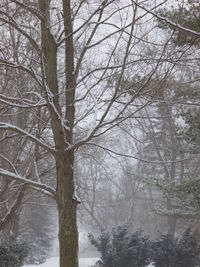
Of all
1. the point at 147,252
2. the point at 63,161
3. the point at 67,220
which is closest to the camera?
the point at 67,220

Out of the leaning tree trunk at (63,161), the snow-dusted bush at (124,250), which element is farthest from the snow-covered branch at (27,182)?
the snow-dusted bush at (124,250)

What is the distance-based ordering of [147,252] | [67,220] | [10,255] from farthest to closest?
[147,252] < [10,255] < [67,220]

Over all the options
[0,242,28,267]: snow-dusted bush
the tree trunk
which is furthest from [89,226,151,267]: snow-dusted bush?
the tree trunk

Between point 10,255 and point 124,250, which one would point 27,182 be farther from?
point 124,250

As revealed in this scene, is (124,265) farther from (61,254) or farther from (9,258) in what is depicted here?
(61,254)

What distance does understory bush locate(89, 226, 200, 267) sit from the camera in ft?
38.9

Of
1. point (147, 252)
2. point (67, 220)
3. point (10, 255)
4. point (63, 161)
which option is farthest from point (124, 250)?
A: point (63, 161)

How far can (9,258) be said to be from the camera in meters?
10.1

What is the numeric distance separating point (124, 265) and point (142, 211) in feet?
62.3

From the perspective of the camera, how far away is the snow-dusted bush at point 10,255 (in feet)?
33.0

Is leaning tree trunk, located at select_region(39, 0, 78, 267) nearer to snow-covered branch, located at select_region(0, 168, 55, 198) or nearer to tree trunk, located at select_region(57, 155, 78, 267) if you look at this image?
tree trunk, located at select_region(57, 155, 78, 267)

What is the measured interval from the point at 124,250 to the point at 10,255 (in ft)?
11.7

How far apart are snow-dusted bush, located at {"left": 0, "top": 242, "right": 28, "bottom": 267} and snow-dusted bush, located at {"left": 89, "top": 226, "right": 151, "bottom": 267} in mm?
2853

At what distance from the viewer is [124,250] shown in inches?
464
